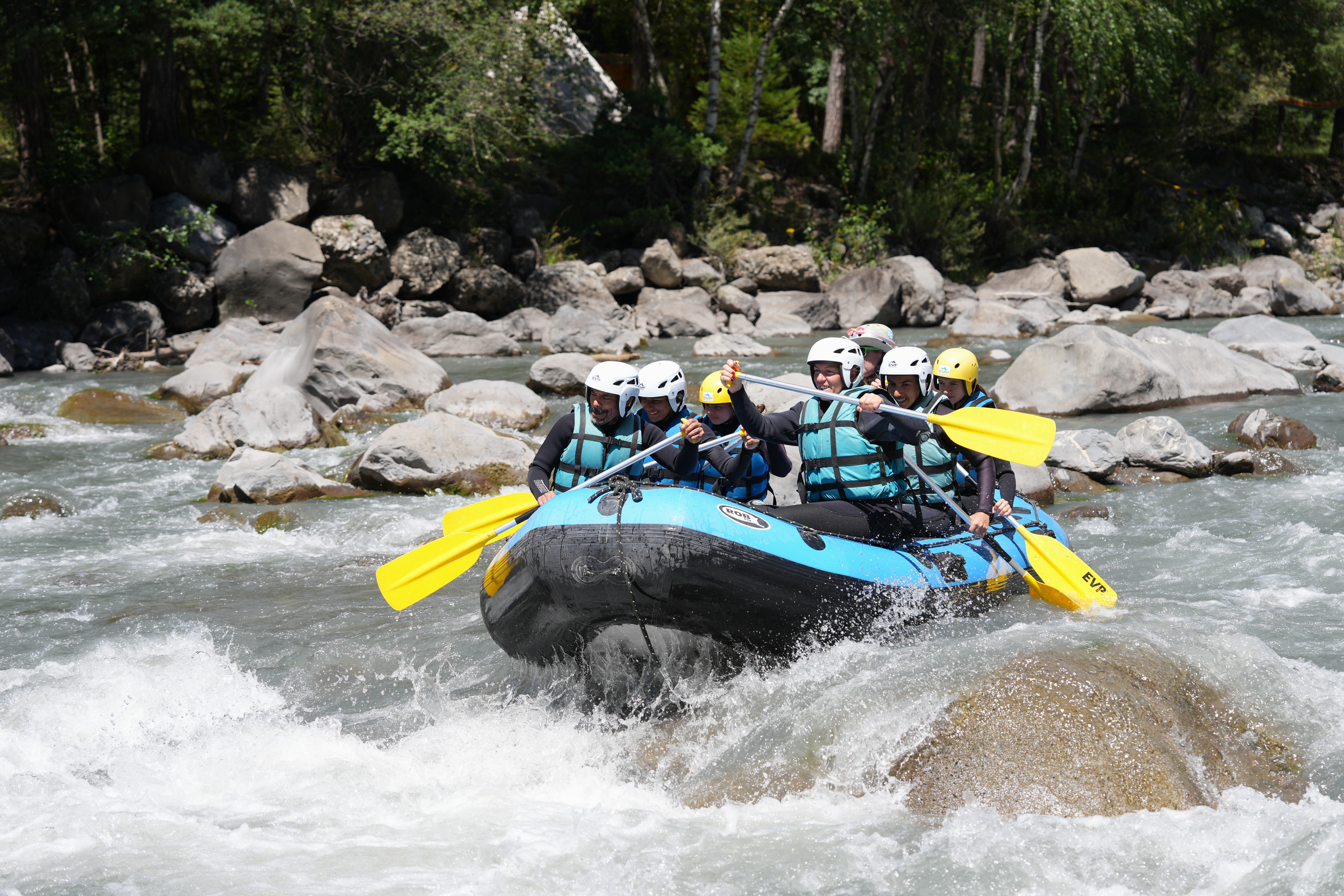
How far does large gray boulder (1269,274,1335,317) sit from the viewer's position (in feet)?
62.1

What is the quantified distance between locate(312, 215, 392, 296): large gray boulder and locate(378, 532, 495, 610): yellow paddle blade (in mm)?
12407

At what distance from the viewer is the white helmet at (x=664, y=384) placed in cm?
485

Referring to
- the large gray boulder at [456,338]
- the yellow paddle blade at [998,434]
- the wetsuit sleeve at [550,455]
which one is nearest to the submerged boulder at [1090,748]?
the yellow paddle blade at [998,434]

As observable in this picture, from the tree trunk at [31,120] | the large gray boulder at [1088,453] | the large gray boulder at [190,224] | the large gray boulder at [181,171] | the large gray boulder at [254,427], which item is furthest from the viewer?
the large gray boulder at [181,171]

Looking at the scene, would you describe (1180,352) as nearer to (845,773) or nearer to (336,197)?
(845,773)

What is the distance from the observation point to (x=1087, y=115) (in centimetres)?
2280

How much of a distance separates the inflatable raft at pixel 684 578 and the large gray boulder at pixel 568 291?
1295cm

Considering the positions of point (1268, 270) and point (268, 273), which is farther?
point (1268, 270)

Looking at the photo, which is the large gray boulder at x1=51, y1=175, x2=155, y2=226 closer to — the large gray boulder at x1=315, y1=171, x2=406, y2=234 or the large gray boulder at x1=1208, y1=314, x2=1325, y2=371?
the large gray boulder at x1=315, y1=171, x2=406, y2=234

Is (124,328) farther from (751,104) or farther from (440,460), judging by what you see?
(751,104)

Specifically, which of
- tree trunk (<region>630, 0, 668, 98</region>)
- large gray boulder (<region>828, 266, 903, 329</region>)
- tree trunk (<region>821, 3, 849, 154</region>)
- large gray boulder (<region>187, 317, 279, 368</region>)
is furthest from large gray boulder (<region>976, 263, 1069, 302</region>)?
large gray boulder (<region>187, 317, 279, 368</region>)

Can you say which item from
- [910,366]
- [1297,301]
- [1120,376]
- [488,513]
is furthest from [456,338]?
[1297,301]

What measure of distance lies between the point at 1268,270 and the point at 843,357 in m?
19.6

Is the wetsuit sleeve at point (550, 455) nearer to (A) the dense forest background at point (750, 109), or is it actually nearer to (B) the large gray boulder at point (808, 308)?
(A) the dense forest background at point (750, 109)
